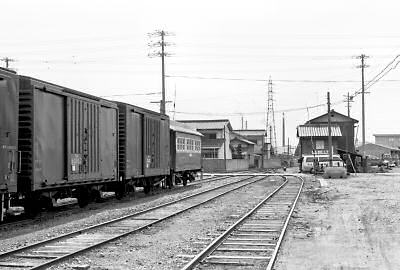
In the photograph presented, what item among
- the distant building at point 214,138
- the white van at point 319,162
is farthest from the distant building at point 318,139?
the white van at point 319,162

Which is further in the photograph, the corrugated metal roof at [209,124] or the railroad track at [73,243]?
the corrugated metal roof at [209,124]

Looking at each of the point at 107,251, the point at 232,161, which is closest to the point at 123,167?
the point at 107,251

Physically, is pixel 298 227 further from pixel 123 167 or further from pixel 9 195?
pixel 123 167

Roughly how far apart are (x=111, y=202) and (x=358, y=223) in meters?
9.58

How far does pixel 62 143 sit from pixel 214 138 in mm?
65061

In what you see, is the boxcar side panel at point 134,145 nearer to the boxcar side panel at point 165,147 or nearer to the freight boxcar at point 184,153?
the boxcar side panel at point 165,147

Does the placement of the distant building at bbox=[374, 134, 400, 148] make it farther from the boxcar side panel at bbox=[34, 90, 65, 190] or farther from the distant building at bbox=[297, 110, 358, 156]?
the boxcar side panel at bbox=[34, 90, 65, 190]

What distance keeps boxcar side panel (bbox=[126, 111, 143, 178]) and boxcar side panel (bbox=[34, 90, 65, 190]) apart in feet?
18.6

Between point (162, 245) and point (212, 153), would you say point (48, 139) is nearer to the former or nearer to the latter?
point (162, 245)

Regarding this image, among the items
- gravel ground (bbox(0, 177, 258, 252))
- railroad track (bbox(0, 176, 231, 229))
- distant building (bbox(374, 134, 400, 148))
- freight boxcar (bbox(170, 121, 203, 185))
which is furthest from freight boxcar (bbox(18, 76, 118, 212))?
distant building (bbox(374, 134, 400, 148))

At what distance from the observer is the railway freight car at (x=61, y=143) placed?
509 inches

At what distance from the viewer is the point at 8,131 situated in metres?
11.8

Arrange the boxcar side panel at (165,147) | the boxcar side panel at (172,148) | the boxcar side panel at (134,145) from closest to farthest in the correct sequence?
1. the boxcar side panel at (134,145)
2. the boxcar side panel at (165,147)
3. the boxcar side panel at (172,148)

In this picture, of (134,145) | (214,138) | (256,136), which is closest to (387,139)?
(256,136)
